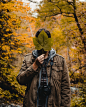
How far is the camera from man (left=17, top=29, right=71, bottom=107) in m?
1.39

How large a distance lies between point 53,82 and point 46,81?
0.29 feet

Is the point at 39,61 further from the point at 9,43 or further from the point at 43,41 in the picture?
the point at 9,43

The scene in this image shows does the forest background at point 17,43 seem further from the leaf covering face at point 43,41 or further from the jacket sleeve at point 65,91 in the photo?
the leaf covering face at point 43,41

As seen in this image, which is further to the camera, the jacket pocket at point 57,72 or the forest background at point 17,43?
the forest background at point 17,43

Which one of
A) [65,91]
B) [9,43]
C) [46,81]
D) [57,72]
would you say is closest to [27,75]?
[46,81]

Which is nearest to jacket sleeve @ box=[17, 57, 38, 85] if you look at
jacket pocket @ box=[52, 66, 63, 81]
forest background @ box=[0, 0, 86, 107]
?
jacket pocket @ box=[52, 66, 63, 81]

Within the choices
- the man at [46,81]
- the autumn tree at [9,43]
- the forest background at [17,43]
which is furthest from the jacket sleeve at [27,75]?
the autumn tree at [9,43]

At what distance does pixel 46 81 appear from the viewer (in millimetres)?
1418

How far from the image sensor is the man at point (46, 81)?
1.39 metres

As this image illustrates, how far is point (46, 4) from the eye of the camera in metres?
7.70

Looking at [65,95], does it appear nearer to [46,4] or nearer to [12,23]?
[12,23]

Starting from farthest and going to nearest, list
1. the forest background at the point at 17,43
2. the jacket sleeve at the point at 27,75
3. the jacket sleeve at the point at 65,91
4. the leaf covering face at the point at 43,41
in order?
the forest background at the point at 17,43, the jacket sleeve at the point at 65,91, the jacket sleeve at the point at 27,75, the leaf covering face at the point at 43,41

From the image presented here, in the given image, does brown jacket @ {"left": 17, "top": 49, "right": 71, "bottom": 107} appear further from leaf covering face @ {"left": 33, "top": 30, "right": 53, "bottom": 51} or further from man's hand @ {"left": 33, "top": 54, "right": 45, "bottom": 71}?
leaf covering face @ {"left": 33, "top": 30, "right": 53, "bottom": 51}

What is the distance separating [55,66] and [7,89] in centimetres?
476
